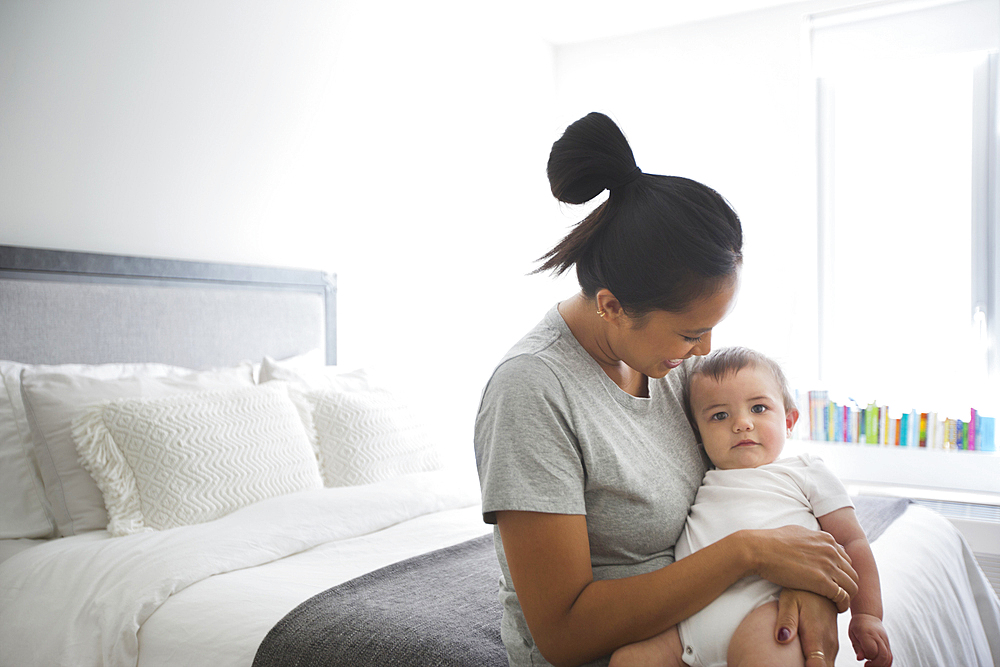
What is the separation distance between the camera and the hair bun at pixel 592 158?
117 cm

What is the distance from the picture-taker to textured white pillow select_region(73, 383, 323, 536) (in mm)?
1785

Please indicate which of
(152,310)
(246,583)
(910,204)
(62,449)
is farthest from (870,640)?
(910,204)

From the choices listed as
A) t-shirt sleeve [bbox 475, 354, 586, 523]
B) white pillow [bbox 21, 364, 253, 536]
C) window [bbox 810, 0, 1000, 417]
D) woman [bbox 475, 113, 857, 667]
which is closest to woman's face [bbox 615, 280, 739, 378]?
woman [bbox 475, 113, 857, 667]

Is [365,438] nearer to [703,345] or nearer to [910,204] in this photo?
[703,345]

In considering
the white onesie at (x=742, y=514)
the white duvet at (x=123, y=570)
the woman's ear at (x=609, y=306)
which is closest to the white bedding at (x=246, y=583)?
the white duvet at (x=123, y=570)

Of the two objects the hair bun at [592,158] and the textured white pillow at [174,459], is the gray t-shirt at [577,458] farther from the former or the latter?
the textured white pillow at [174,459]

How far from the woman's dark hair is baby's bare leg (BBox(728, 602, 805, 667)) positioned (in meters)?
0.44

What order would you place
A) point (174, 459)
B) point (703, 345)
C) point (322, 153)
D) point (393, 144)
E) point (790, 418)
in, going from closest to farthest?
point (703, 345) < point (790, 418) < point (174, 459) < point (322, 153) < point (393, 144)

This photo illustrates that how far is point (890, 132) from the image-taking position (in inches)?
147

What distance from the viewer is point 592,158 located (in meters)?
1.17

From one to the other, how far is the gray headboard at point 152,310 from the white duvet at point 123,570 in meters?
0.57

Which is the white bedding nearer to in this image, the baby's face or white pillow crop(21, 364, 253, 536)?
white pillow crop(21, 364, 253, 536)

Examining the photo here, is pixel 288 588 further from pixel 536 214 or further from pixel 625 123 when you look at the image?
pixel 625 123

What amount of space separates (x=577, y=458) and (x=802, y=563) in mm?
333
